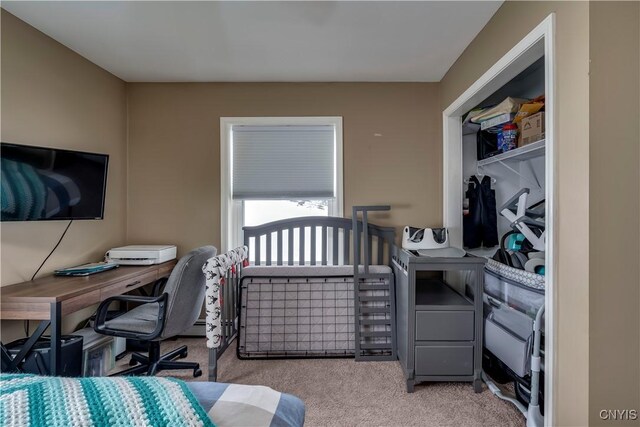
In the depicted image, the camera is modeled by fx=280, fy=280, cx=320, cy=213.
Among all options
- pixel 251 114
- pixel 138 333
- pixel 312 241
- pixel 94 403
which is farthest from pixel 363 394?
pixel 251 114

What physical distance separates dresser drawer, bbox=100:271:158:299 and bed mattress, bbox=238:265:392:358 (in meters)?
0.72

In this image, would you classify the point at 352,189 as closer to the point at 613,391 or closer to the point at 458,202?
the point at 458,202

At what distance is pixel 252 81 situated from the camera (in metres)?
2.67

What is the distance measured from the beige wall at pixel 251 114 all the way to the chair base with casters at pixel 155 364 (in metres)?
0.97

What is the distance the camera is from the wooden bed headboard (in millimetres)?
2637

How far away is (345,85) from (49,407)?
2.77m

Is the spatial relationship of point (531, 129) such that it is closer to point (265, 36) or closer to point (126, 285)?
point (265, 36)

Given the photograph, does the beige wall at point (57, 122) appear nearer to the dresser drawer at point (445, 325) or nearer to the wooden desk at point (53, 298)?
the wooden desk at point (53, 298)

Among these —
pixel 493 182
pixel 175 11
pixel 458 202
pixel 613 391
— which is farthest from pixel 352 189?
pixel 613 391

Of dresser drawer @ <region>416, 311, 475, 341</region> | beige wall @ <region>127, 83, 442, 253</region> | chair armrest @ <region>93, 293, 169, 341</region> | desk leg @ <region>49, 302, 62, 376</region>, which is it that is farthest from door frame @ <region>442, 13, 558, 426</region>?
desk leg @ <region>49, 302, 62, 376</region>

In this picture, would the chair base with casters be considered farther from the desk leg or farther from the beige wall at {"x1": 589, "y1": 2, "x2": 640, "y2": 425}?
the beige wall at {"x1": 589, "y1": 2, "x2": 640, "y2": 425}

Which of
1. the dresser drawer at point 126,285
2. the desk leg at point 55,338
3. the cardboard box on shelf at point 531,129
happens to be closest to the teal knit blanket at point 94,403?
the desk leg at point 55,338

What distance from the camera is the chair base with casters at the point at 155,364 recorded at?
6.45ft

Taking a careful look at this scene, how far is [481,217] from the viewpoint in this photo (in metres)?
2.56
